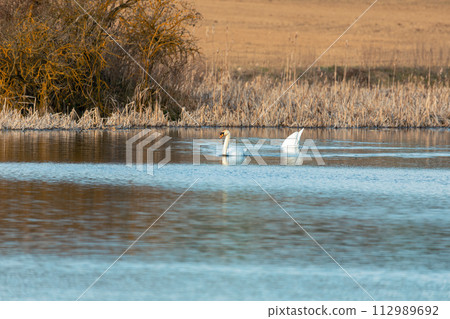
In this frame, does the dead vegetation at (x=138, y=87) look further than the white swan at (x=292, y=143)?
Yes

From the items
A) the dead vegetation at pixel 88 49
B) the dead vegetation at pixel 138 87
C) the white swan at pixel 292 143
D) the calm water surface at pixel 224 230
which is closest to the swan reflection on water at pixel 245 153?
the white swan at pixel 292 143

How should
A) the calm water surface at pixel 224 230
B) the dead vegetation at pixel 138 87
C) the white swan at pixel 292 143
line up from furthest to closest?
the dead vegetation at pixel 138 87 → the white swan at pixel 292 143 → the calm water surface at pixel 224 230

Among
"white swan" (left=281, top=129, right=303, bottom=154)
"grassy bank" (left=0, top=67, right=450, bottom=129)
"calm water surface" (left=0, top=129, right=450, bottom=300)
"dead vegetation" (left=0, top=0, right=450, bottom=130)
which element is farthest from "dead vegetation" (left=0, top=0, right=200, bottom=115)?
"calm water surface" (left=0, top=129, right=450, bottom=300)

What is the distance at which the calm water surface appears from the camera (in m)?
6.95

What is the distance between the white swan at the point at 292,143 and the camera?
20.0 m

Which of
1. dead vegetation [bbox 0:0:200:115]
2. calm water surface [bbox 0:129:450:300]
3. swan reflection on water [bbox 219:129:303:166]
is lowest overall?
calm water surface [bbox 0:129:450:300]

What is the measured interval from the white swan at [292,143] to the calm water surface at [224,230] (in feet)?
6.68

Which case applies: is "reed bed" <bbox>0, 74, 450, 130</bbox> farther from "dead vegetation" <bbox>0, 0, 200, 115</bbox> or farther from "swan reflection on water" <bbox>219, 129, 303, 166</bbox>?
"swan reflection on water" <bbox>219, 129, 303, 166</bbox>

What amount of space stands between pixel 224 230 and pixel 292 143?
10811 mm

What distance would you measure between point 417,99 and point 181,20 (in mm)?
8879

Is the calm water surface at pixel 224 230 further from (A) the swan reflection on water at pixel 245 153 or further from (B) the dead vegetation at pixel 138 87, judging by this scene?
(B) the dead vegetation at pixel 138 87

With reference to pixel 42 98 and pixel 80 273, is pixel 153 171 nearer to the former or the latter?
pixel 80 273

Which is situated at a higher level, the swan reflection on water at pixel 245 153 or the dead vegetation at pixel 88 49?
the dead vegetation at pixel 88 49

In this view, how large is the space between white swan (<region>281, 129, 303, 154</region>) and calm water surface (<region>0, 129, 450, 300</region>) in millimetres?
2036
